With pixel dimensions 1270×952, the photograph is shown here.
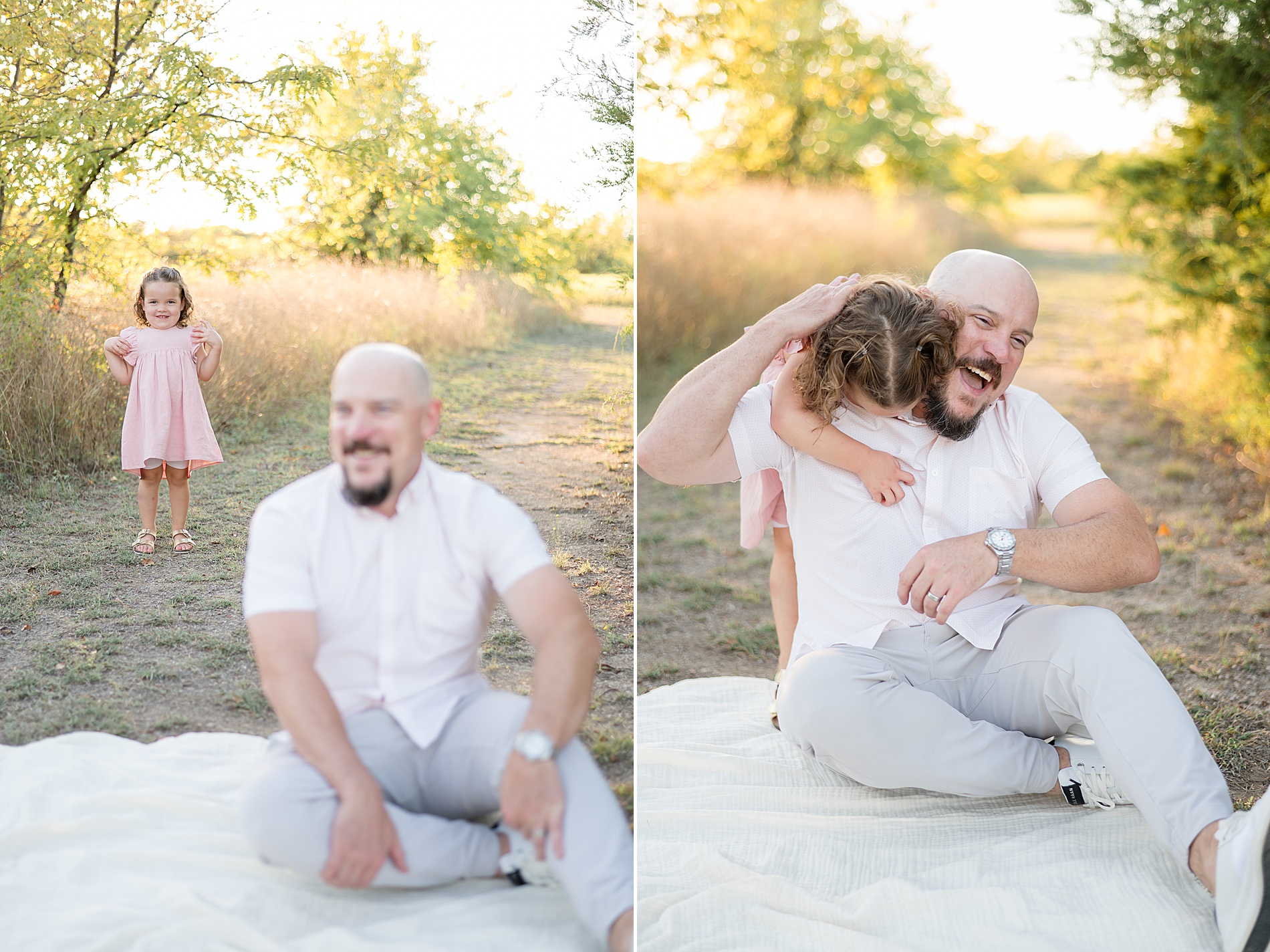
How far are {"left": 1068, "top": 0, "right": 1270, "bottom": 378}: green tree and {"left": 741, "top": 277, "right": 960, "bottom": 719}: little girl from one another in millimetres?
4048

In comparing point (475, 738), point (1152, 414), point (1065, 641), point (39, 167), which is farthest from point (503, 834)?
point (1152, 414)

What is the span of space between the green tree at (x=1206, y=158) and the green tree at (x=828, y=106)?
5621 millimetres

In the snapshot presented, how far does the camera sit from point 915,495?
285 cm

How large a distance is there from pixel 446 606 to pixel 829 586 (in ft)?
4.27

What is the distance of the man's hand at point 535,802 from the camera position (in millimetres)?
1946

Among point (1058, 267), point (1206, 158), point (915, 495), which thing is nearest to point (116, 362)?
point (915, 495)

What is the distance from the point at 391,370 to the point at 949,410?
58.7 inches

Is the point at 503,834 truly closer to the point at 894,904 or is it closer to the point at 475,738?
the point at 475,738

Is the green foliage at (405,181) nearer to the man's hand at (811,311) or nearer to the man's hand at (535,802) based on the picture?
the man's hand at (811,311)

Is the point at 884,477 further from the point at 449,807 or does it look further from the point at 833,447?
the point at 449,807

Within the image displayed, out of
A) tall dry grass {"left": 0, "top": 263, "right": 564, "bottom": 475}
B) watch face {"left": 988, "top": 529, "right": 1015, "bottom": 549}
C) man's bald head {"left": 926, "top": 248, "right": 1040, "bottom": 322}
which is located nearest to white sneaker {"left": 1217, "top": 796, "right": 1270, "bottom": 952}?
watch face {"left": 988, "top": 529, "right": 1015, "bottom": 549}

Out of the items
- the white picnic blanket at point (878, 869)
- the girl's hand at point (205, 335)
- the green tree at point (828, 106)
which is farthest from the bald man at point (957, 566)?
the green tree at point (828, 106)

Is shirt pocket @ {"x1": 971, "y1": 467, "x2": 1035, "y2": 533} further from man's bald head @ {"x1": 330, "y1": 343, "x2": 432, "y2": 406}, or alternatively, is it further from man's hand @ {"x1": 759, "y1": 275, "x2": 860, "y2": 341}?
man's bald head @ {"x1": 330, "y1": 343, "x2": 432, "y2": 406}

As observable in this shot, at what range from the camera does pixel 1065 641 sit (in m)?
2.58
